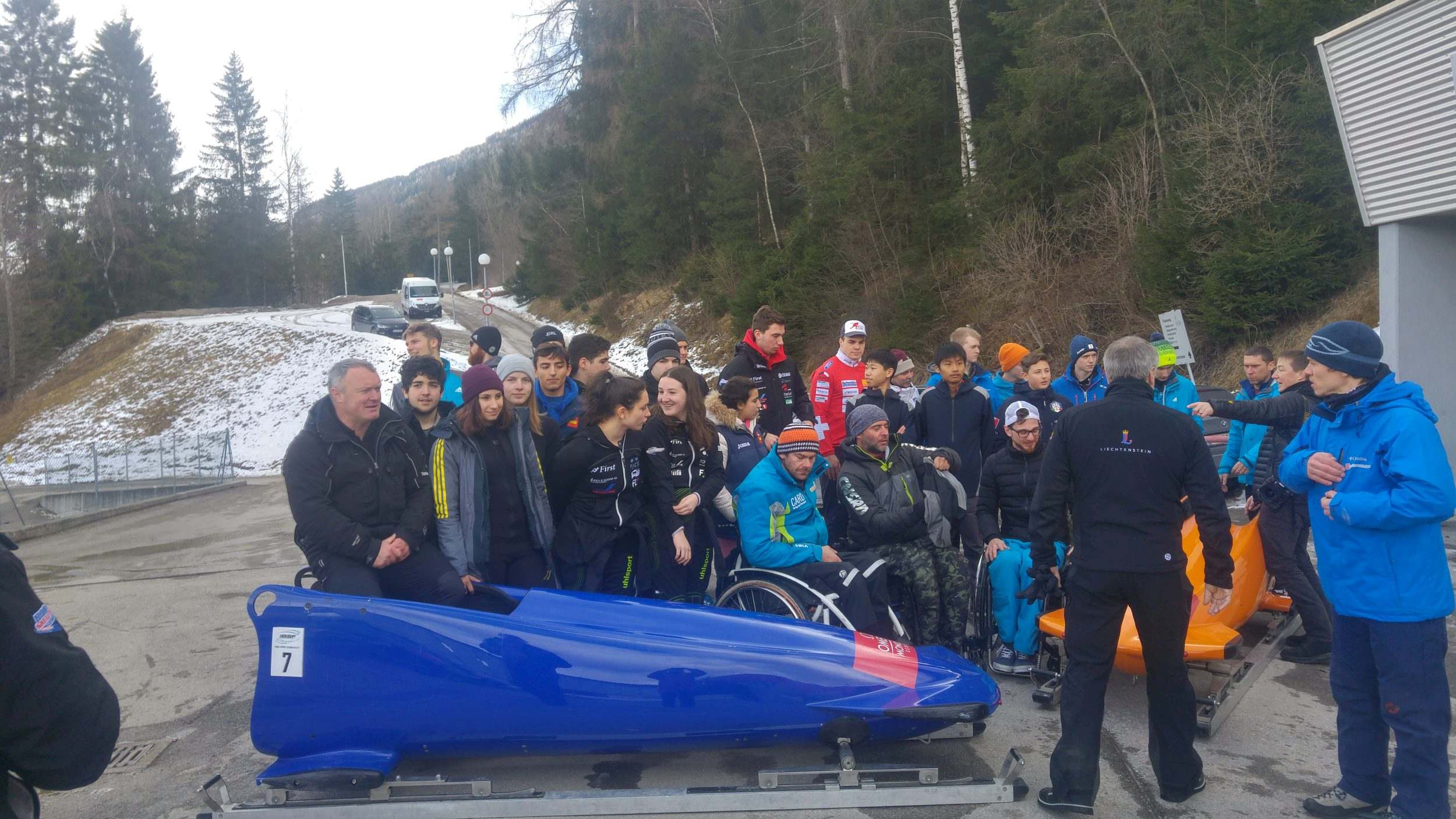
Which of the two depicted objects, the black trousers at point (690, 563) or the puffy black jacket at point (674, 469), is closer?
the puffy black jacket at point (674, 469)

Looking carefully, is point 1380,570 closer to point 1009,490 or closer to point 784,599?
point 1009,490

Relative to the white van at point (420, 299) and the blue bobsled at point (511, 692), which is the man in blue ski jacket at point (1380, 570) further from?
the white van at point (420, 299)

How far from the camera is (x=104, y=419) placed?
32438 millimetres

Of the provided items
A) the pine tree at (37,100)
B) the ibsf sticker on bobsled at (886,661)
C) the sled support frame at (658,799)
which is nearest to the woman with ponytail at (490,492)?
the sled support frame at (658,799)

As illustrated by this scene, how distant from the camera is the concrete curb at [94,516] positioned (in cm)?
1377

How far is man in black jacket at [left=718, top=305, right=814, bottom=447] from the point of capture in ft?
22.5

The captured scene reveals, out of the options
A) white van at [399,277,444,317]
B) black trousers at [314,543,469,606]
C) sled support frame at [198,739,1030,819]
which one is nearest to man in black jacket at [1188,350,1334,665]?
sled support frame at [198,739,1030,819]

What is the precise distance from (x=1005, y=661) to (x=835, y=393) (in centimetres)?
258

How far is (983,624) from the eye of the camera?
5219 millimetres

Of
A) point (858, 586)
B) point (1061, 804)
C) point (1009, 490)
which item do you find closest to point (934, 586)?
point (858, 586)

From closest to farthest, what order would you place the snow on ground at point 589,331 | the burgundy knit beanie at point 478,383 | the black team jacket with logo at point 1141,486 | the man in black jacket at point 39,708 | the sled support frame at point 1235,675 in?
the man in black jacket at point 39,708 < the black team jacket with logo at point 1141,486 < the sled support frame at point 1235,675 < the burgundy knit beanie at point 478,383 < the snow on ground at point 589,331

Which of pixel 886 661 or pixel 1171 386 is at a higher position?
pixel 1171 386

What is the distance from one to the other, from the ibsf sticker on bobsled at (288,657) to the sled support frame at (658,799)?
442 millimetres

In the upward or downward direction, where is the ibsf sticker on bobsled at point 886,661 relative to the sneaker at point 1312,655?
upward
